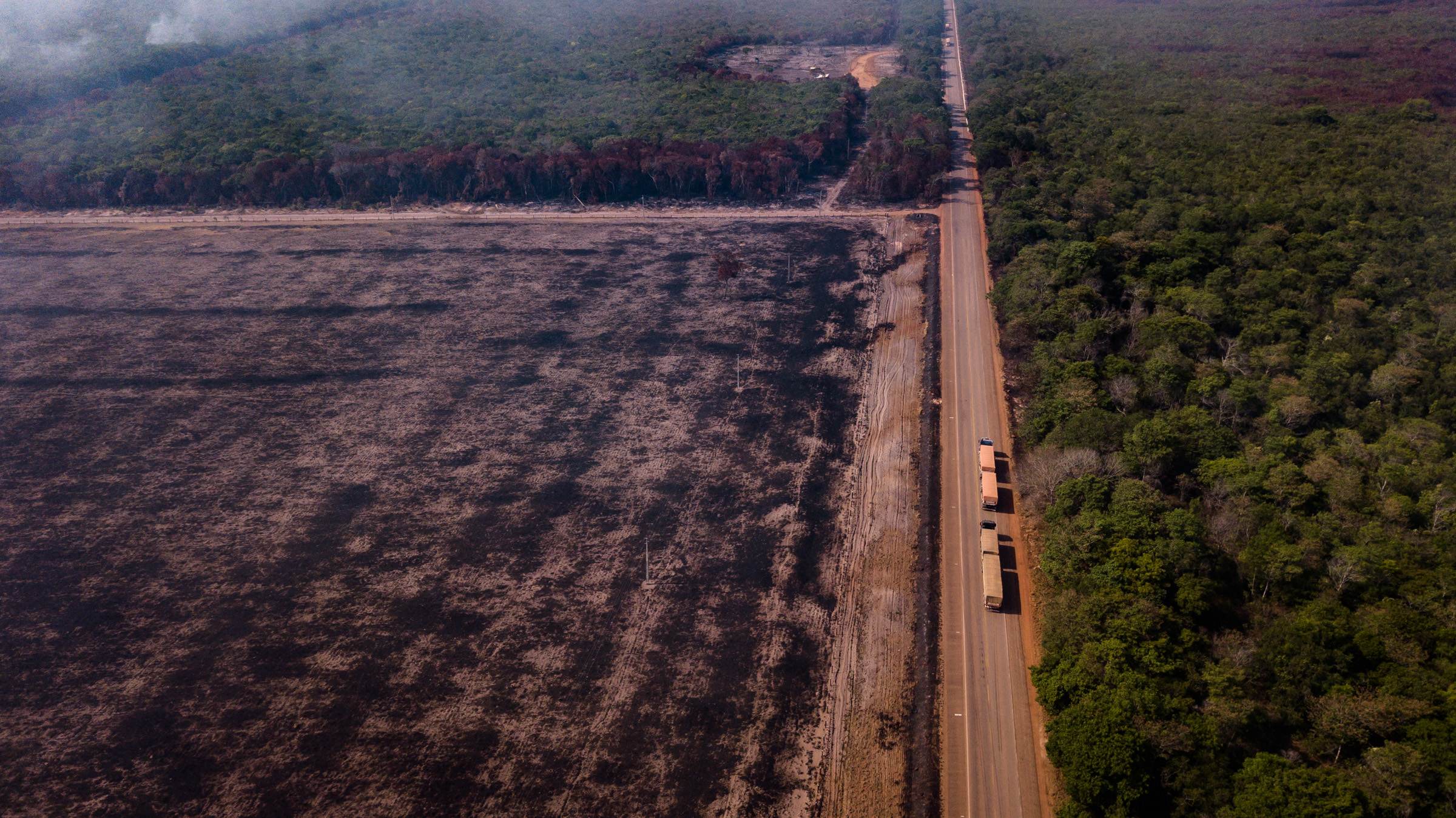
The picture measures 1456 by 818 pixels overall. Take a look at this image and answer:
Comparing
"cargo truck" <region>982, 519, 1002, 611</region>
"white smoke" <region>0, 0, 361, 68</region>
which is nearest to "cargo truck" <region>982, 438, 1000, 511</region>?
"cargo truck" <region>982, 519, 1002, 611</region>

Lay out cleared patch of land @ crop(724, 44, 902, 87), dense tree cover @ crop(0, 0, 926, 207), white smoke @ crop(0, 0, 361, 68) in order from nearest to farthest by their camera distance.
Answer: dense tree cover @ crop(0, 0, 926, 207), white smoke @ crop(0, 0, 361, 68), cleared patch of land @ crop(724, 44, 902, 87)

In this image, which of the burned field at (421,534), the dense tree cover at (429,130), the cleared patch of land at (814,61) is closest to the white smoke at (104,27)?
the dense tree cover at (429,130)

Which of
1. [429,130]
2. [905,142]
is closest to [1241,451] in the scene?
[905,142]

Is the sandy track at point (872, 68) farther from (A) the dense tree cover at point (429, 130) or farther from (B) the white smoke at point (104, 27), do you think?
(B) the white smoke at point (104, 27)

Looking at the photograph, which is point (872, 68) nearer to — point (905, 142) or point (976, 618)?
point (905, 142)

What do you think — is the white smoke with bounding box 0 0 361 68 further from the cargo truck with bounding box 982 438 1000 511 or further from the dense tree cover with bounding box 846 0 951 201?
the cargo truck with bounding box 982 438 1000 511

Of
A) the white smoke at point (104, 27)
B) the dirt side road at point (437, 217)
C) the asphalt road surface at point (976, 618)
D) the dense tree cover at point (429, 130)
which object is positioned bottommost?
the asphalt road surface at point (976, 618)

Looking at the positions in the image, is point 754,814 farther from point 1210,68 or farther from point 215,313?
point 1210,68
